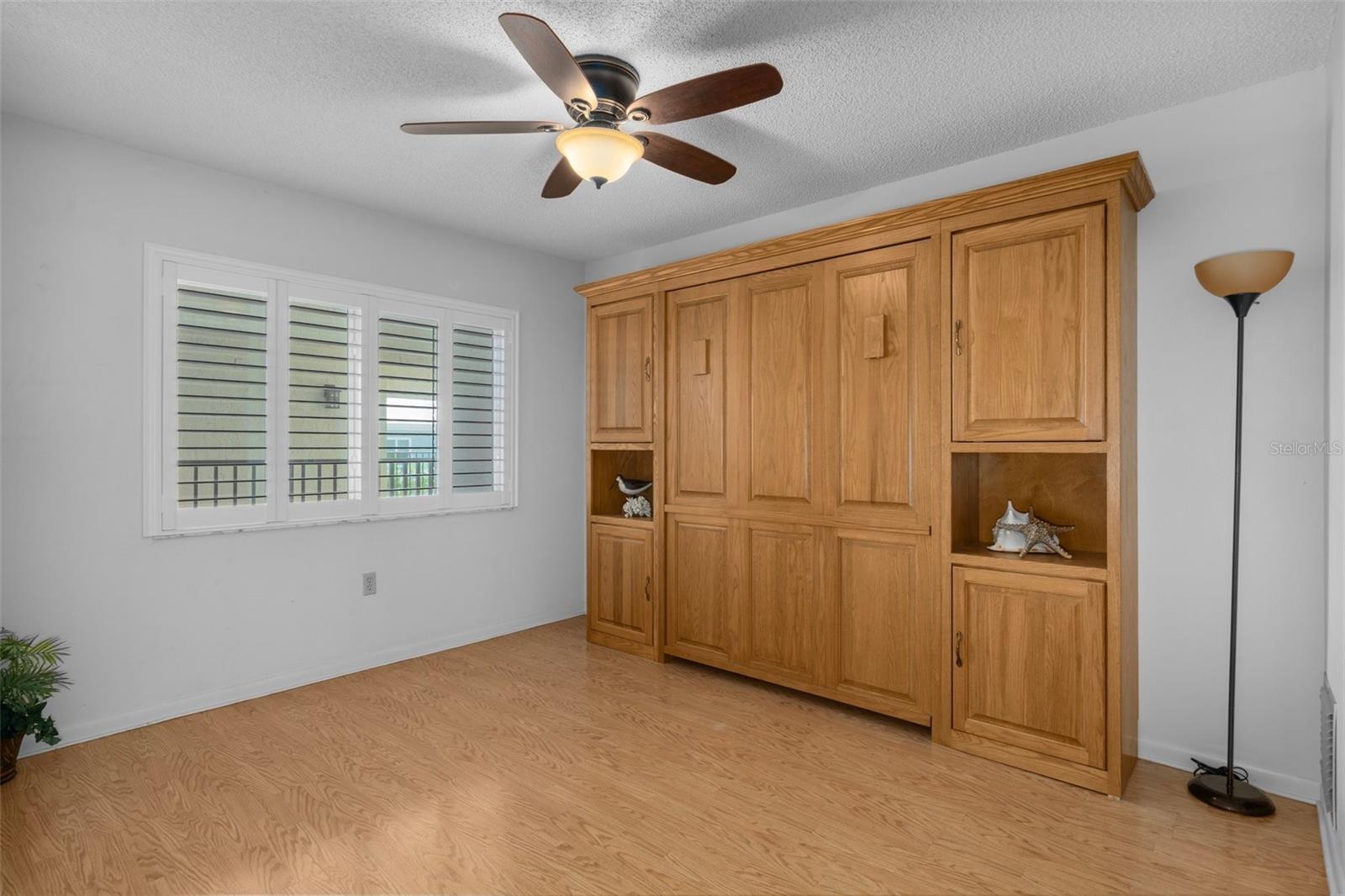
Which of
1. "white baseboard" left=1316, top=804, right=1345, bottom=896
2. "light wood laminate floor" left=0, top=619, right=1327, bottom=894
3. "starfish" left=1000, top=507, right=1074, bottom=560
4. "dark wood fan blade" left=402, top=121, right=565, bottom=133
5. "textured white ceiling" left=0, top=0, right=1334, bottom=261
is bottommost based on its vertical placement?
"light wood laminate floor" left=0, top=619, right=1327, bottom=894

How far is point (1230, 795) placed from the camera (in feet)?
8.03

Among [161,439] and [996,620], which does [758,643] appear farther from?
[161,439]

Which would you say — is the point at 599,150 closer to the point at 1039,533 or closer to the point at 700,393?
the point at 700,393

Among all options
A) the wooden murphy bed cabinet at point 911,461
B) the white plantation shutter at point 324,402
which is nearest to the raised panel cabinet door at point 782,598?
the wooden murphy bed cabinet at point 911,461

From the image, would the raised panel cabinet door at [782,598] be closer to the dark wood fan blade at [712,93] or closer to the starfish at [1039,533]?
the starfish at [1039,533]

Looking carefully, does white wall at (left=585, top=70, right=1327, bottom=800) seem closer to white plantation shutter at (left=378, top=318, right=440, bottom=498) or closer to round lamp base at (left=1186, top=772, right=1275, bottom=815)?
round lamp base at (left=1186, top=772, right=1275, bottom=815)

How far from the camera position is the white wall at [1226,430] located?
2.52m

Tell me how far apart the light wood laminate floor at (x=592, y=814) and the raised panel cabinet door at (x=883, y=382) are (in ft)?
3.50

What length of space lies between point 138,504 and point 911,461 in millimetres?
3507

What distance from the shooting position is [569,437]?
5203 mm

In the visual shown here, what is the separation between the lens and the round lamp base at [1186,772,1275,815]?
2412mm

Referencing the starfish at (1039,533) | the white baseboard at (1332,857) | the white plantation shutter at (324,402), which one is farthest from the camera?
the white plantation shutter at (324,402)

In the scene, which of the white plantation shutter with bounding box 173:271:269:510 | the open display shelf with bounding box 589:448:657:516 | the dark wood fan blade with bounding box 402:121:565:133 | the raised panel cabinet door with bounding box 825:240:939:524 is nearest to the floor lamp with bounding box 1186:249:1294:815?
the raised panel cabinet door with bounding box 825:240:939:524

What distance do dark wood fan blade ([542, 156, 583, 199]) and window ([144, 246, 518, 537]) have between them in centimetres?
164
